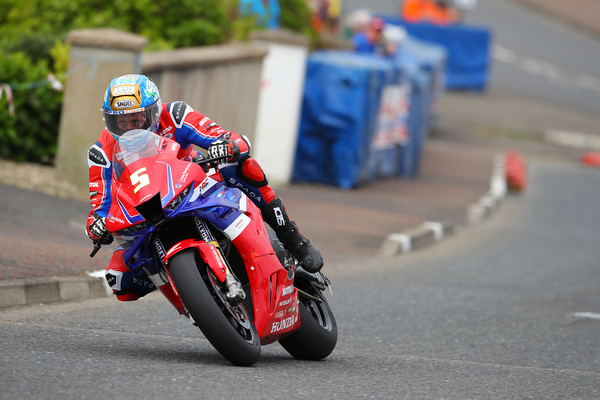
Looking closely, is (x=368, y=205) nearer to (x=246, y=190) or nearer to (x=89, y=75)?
(x=89, y=75)

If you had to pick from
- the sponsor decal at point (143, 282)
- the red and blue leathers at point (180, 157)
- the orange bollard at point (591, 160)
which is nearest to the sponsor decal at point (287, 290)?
the red and blue leathers at point (180, 157)

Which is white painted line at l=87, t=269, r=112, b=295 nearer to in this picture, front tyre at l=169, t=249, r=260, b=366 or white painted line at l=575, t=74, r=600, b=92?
front tyre at l=169, t=249, r=260, b=366

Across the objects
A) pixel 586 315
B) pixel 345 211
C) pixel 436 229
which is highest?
pixel 586 315

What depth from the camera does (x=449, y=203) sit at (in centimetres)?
1534

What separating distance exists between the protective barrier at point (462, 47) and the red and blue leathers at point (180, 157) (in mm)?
26721

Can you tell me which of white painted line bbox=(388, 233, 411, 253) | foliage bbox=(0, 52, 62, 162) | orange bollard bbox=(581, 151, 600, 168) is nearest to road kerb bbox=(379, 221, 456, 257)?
white painted line bbox=(388, 233, 411, 253)

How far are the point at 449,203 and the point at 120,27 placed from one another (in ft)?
20.9

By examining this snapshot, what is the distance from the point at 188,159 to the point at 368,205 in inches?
359

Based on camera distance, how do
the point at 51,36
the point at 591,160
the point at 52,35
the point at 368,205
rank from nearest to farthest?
the point at 51,36
the point at 52,35
the point at 368,205
the point at 591,160

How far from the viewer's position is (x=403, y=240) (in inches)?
428

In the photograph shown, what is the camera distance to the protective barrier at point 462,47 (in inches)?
1212

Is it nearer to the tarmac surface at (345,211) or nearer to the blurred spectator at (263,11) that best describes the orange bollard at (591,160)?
the tarmac surface at (345,211)

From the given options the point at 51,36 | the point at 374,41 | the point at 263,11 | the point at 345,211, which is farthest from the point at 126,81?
the point at 374,41

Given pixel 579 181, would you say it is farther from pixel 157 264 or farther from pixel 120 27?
pixel 157 264
